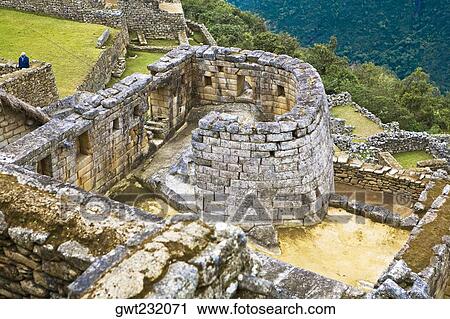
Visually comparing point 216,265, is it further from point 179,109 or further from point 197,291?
point 179,109

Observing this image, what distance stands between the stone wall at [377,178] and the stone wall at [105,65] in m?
10.2

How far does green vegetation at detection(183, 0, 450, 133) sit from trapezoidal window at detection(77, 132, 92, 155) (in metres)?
27.6

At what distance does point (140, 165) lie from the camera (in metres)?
11.9

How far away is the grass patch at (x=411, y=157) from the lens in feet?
92.4

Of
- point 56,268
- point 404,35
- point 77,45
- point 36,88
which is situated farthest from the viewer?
point 404,35

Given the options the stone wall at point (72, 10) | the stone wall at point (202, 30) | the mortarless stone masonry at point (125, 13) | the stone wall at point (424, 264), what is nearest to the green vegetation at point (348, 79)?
the stone wall at point (202, 30)

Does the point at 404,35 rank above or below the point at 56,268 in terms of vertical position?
below

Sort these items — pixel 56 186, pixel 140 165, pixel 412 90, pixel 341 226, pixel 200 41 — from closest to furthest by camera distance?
pixel 56 186 → pixel 341 226 → pixel 140 165 → pixel 200 41 → pixel 412 90

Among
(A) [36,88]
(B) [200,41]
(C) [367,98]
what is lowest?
(C) [367,98]

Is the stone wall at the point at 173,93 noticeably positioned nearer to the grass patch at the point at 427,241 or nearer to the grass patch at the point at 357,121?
the grass patch at the point at 427,241

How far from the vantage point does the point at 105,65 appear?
2600cm

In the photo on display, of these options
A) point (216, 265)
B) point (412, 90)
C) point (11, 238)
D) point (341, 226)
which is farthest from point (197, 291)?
point (412, 90)

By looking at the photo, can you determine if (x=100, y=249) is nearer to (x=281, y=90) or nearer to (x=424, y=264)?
(x=424, y=264)

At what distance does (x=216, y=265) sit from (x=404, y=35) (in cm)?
7283
